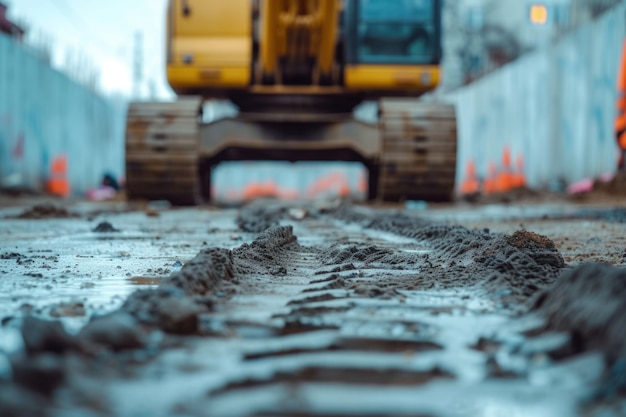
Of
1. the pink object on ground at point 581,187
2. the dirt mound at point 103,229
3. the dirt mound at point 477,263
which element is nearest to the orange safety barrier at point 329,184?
the pink object on ground at point 581,187

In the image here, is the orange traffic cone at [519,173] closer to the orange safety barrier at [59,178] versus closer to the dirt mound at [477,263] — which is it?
the orange safety barrier at [59,178]

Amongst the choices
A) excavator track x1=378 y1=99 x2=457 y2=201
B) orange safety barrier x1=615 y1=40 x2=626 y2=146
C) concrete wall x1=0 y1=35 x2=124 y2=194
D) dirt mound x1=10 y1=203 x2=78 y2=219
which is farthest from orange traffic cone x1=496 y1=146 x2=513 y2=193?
dirt mound x1=10 y1=203 x2=78 y2=219

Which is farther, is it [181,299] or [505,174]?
[505,174]

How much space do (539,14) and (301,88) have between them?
991 inches

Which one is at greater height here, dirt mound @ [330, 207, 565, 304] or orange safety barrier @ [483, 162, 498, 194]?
Answer: dirt mound @ [330, 207, 565, 304]

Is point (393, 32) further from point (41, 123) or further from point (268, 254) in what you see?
point (41, 123)

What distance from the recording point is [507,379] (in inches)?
63.9

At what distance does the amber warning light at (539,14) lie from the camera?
1286 inches

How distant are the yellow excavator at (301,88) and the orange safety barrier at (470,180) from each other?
31.4ft

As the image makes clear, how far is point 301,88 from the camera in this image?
995 centimetres

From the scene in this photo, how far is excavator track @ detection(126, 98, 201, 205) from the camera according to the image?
9312mm

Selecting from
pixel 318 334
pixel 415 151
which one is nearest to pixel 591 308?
pixel 318 334

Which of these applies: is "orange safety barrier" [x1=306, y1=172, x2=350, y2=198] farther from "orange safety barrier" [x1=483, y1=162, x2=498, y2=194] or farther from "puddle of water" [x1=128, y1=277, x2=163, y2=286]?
"puddle of water" [x1=128, y1=277, x2=163, y2=286]

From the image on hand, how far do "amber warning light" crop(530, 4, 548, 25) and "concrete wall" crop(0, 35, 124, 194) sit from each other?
1837cm
